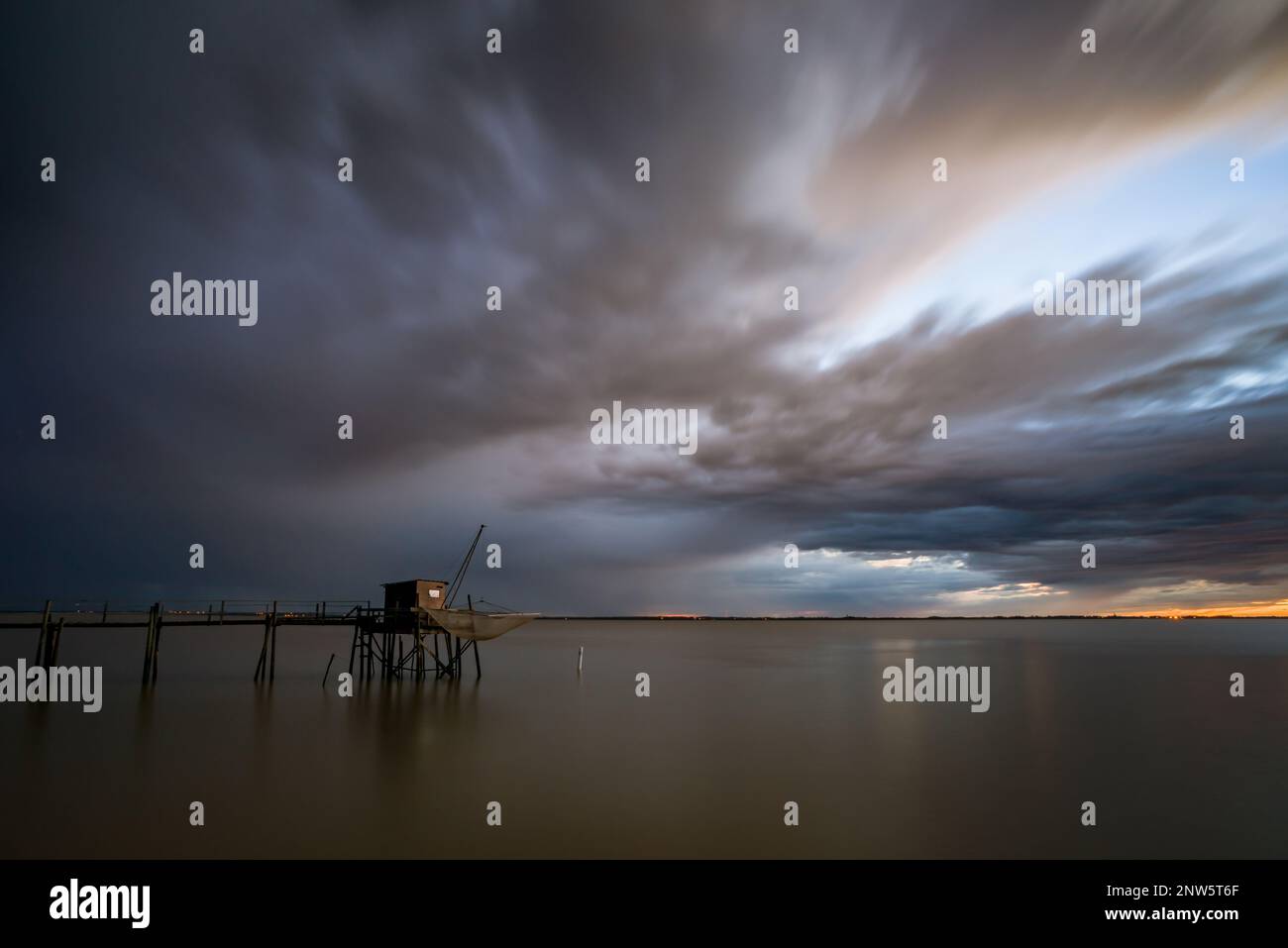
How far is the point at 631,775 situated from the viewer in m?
23.7

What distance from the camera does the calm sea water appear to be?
1723 centimetres

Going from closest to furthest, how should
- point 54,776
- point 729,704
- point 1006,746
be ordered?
1. point 54,776
2. point 1006,746
3. point 729,704

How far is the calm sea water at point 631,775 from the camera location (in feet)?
56.5

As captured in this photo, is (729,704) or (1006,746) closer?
(1006,746)
